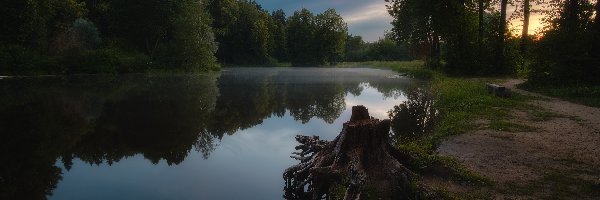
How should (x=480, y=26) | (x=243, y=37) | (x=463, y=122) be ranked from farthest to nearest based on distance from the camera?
(x=243, y=37)
(x=480, y=26)
(x=463, y=122)

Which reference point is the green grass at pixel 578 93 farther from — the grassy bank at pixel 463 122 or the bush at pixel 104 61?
the bush at pixel 104 61

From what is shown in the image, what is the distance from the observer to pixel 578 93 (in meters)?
22.3

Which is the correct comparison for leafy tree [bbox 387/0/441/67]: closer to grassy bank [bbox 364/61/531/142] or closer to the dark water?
grassy bank [bbox 364/61/531/142]

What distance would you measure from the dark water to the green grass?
8.42 metres

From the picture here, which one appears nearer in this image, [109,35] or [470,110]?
[470,110]

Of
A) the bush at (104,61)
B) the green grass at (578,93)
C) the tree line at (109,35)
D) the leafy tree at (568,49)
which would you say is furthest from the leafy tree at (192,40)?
the green grass at (578,93)

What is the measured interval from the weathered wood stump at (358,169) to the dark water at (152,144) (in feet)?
2.86

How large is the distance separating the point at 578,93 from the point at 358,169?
19.7 m

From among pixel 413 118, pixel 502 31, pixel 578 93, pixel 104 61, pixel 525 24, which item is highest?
pixel 525 24

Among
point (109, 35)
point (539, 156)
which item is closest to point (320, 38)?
point (109, 35)

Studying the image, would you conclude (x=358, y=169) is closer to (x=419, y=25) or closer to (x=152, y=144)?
(x=152, y=144)

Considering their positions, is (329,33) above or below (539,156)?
above

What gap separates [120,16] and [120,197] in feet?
211

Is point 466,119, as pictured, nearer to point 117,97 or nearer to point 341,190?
point 341,190
